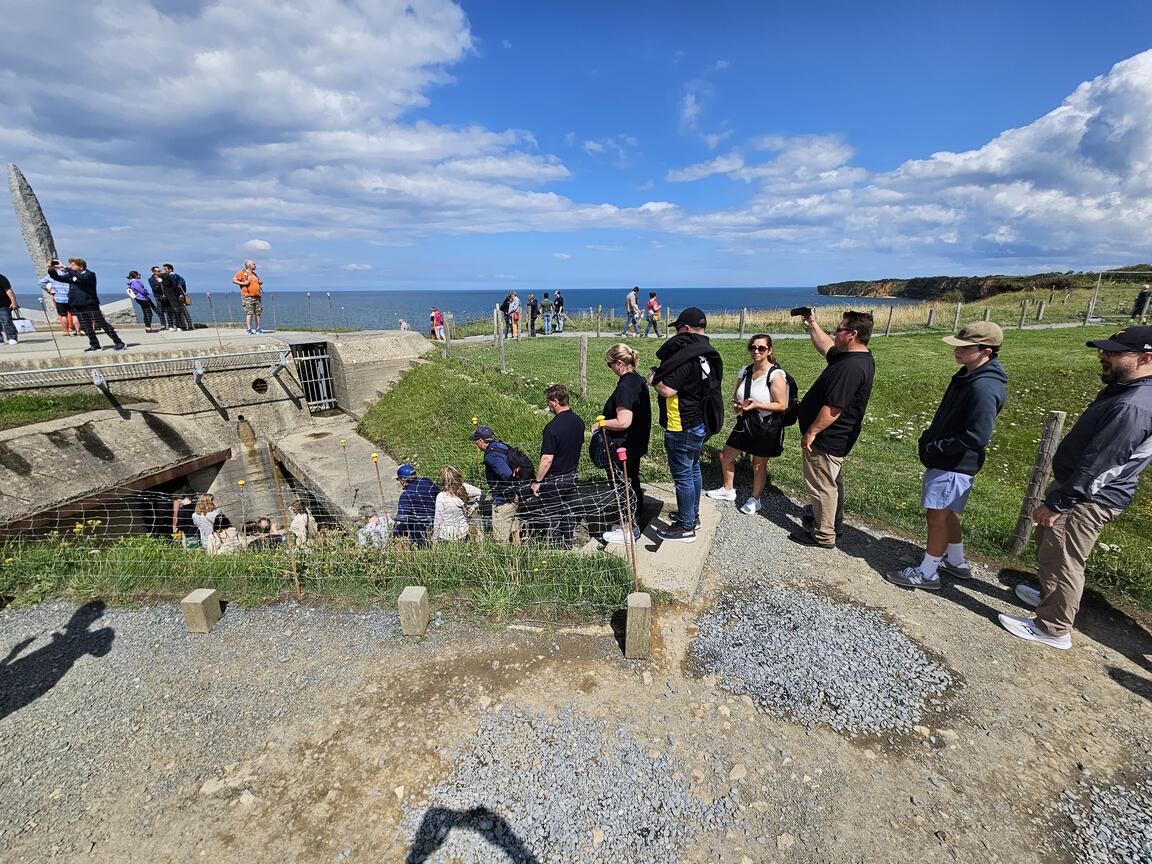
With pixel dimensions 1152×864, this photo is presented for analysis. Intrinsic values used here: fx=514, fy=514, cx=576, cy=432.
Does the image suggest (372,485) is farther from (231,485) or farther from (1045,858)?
(1045,858)

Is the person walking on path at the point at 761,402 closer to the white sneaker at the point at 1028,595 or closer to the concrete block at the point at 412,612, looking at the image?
the white sneaker at the point at 1028,595

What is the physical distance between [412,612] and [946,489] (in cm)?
456

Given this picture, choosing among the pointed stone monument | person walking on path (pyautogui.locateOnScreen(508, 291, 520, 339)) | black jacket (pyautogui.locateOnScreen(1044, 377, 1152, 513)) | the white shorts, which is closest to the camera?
black jacket (pyautogui.locateOnScreen(1044, 377, 1152, 513))

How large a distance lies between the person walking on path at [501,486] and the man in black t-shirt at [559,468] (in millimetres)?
400

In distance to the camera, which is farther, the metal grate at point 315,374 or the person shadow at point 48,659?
the metal grate at point 315,374

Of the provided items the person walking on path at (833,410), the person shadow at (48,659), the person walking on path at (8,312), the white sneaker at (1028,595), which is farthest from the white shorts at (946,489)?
the person walking on path at (8,312)

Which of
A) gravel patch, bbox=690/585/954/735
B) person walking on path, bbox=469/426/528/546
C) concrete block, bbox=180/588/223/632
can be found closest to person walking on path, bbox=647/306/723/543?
gravel patch, bbox=690/585/954/735

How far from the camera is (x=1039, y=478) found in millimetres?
4824

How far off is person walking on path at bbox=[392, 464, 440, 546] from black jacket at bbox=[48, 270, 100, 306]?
8.99 m

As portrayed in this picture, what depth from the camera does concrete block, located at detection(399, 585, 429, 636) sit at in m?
4.15

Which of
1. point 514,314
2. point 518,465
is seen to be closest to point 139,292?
point 514,314

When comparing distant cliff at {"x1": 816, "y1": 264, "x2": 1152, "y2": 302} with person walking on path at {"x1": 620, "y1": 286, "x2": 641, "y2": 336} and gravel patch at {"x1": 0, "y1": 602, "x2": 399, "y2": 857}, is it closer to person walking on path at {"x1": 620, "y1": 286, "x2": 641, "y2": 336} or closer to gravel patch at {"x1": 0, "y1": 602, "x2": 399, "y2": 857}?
person walking on path at {"x1": 620, "y1": 286, "x2": 641, "y2": 336}

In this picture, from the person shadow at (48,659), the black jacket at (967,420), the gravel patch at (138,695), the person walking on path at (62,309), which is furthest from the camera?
the person walking on path at (62,309)

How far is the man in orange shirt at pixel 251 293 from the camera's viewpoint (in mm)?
14875
